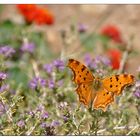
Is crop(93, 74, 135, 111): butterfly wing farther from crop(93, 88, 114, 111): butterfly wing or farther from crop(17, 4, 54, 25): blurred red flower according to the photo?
crop(17, 4, 54, 25): blurred red flower

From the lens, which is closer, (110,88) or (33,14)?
(110,88)

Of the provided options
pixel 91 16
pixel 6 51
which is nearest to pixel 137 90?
pixel 6 51

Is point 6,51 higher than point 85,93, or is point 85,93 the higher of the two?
point 6,51

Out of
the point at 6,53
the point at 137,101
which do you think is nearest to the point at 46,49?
the point at 6,53

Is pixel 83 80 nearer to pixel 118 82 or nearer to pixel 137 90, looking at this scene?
pixel 118 82

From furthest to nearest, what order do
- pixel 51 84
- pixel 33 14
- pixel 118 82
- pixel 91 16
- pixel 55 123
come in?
pixel 91 16 → pixel 33 14 → pixel 51 84 → pixel 55 123 → pixel 118 82

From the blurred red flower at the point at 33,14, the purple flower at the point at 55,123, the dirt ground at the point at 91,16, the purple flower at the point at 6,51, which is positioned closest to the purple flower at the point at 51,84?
the purple flower at the point at 6,51

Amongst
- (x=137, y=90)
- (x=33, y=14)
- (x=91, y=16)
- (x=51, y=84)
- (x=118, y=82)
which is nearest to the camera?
(x=118, y=82)
